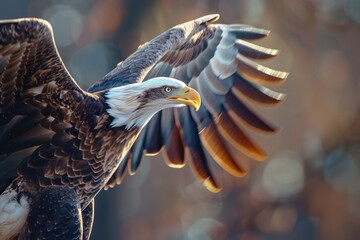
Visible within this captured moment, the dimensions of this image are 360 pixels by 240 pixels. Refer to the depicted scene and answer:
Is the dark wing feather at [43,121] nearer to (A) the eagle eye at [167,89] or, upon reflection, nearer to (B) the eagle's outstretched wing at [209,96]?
(A) the eagle eye at [167,89]

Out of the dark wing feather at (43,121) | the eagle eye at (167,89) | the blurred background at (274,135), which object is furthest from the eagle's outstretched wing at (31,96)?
the blurred background at (274,135)

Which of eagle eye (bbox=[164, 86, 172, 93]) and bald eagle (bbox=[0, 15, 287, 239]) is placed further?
eagle eye (bbox=[164, 86, 172, 93])

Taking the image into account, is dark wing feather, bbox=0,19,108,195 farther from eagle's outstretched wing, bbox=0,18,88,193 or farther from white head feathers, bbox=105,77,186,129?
white head feathers, bbox=105,77,186,129

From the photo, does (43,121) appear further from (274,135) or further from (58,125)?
(274,135)

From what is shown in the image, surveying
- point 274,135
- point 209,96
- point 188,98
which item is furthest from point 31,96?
point 274,135

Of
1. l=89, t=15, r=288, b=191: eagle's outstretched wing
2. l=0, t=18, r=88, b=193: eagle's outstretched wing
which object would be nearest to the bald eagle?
l=0, t=18, r=88, b=193: eagle's outstretched wing

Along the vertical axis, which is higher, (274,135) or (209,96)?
(209,96)
